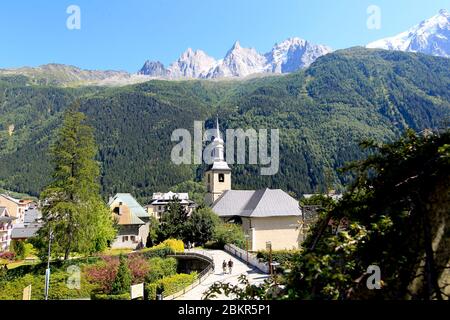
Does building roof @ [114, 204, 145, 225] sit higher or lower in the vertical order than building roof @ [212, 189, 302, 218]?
lower

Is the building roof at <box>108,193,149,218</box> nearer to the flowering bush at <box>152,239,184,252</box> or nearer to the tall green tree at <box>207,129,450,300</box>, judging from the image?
the flowering bush at <box>152,239,184,252</box>

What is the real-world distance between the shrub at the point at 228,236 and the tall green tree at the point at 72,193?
13834mm

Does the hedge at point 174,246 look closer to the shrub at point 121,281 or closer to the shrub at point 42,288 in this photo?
the shrub at point 42,288

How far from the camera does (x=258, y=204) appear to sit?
156ft

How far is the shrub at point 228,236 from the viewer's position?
4175 centimetres

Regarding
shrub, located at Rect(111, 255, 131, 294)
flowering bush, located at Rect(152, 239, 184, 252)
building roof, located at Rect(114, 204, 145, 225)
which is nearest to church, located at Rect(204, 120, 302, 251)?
flowering bush, located at Rect(152, 239, 184, 252)

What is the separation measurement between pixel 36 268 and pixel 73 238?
3228 millimetres

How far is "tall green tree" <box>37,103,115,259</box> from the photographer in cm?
3058

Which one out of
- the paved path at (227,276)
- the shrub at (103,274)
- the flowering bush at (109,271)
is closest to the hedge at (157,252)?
the flowering bush at (109,271)

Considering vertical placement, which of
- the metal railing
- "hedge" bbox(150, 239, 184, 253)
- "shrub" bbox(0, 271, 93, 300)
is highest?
"hedge" bbox(150, 239, 184, 253)

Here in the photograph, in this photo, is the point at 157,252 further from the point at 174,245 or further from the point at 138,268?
the point at 138,268

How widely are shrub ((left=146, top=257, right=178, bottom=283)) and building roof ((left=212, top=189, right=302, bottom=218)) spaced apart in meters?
13.8

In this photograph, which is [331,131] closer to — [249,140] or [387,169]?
[249,140]

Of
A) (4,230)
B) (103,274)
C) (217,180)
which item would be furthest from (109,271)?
(4,230)
